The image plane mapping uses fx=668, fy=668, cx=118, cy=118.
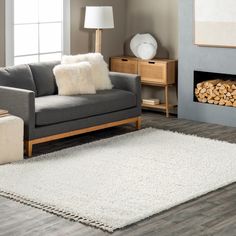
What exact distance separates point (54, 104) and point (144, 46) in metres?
2.17

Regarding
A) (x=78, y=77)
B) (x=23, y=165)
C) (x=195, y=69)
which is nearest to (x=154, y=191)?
(x=23, y=165)

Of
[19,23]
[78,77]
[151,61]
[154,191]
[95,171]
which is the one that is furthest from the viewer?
[151,61]

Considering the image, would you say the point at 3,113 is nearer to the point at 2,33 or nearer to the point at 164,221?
the point at 2,33

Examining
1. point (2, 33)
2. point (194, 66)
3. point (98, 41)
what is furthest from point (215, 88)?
point (2, 33)

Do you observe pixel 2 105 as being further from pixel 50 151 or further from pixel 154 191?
pixel 154 191

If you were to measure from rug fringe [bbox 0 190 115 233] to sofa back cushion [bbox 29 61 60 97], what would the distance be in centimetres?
204

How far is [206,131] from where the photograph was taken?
7.28 metres

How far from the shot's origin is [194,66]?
7746mm

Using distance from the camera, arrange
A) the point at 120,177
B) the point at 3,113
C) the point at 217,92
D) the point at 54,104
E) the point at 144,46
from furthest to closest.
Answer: the point at 144,46, the point at 217,92, the point at 54,104, the point at 3,113, the point at 120,177

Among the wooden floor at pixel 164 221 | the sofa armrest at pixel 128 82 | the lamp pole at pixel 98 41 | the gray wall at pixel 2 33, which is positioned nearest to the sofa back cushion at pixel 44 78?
the gray wall at pixel 2 33

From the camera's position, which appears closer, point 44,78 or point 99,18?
point 44,78

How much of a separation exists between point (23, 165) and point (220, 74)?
125 inches

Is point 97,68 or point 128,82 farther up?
point 97,68

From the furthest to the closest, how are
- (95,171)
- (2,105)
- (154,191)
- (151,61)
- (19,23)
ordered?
(151,61)
(19,23)
(2,105)
(95,171)
(154,191)
